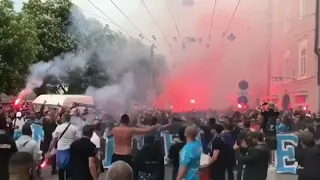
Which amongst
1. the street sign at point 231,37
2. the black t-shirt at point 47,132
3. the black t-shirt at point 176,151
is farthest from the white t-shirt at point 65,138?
the street sign at point 231,37

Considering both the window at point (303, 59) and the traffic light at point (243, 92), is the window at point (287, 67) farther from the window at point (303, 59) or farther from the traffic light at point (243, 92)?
the traffic light at point (243, 92)

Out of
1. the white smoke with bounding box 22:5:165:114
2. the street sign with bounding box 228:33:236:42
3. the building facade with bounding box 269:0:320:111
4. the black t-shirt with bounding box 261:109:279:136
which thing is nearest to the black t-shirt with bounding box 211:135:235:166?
the black t-shirt with bounding box 261:109:279:136

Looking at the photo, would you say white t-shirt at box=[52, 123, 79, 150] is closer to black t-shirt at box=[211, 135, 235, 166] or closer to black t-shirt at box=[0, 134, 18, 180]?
black t-shirt at box=[211, 135, 235, 166]

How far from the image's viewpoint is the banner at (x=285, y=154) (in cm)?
1165

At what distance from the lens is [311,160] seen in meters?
6.89

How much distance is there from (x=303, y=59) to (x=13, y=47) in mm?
13740

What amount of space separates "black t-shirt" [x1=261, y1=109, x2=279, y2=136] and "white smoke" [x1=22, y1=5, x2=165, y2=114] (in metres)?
15.6

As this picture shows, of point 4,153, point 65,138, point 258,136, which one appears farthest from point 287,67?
point 4,153

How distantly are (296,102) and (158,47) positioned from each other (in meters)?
7.57

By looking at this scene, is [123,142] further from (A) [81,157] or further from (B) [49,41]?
(B) [49,41]

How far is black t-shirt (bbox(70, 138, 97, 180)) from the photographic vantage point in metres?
7.32

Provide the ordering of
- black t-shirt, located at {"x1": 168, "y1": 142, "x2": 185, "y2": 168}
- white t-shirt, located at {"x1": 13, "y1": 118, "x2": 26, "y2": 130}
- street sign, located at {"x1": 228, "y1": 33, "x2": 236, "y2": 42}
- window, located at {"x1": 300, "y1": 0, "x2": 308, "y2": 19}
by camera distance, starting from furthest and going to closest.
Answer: street sign, located at {"x1": 228, "y1": 33, "x2": 236, "y2": 42}, window, located at {"x1": 300, "y1": 0, "x2": 308, "y2": 19}, white t-shirt, located at {"x1": 13, "y1": 118, "x2": 26, "y2": 130}, black t-shirt, located at {"x1": 168, "y1": 142, "x2": 185, "y2": 168}

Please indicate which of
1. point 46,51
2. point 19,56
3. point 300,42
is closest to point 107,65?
point 46,51

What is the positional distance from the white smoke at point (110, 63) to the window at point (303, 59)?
817cm
